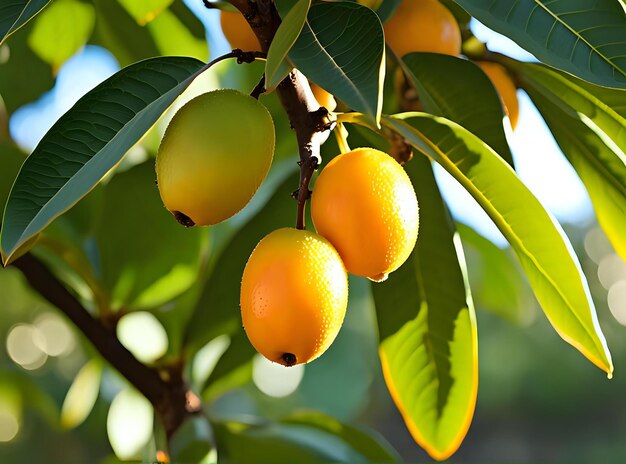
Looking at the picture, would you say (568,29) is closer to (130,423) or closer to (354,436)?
(354,436)

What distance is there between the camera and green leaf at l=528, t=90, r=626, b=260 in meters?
0.70

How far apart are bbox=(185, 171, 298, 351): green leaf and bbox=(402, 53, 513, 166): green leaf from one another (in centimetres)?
23

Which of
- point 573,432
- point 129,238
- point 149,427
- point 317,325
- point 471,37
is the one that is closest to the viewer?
point 317,325

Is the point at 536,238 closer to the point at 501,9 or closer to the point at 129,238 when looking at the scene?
the point at 501,9

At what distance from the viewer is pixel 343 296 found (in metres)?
0.53

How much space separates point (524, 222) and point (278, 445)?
15.9 inches

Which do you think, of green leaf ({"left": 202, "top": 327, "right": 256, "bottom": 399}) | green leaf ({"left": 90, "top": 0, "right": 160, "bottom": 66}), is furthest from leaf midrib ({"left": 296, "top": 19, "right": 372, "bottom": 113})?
green leaf ({"left": 202, "top": 327, "right": 256, "bottom": 399})

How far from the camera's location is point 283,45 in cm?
46

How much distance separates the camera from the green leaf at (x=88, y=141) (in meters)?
0.46

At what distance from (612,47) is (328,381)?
0.73 metres

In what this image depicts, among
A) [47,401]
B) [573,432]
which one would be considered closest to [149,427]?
[47,401]

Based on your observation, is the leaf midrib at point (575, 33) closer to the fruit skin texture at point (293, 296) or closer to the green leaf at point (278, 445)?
the fruit skin texture at point (293, 296)

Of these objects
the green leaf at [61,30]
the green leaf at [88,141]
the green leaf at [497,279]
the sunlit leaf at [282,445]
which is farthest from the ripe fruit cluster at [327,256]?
the green leaf at [497,279]

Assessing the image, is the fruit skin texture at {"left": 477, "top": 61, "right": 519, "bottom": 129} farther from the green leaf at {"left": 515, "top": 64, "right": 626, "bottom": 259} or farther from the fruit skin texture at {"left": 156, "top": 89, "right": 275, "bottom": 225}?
the fruit skin texture at {"left": 156, "top": 89, "right": 275, "bottom": 225}
